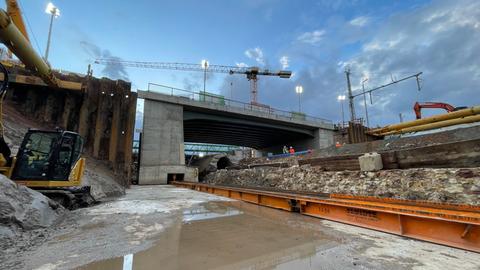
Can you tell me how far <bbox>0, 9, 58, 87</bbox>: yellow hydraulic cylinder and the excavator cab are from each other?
3.45 metres

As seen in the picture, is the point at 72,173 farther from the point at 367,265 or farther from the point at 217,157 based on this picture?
the point at 217,157

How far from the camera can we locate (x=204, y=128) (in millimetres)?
28328

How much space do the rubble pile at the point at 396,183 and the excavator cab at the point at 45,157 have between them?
984 centimetres

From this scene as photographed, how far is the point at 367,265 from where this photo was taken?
2.90 metres

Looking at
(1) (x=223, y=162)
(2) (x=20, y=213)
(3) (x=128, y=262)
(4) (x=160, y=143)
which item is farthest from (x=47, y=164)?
(1) (x=223, y=162)

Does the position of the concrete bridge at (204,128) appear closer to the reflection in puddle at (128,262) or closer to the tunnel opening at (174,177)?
the tunnel opening at (174,177)

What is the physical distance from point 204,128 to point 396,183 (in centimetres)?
2335

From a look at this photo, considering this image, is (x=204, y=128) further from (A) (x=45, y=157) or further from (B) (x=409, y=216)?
(B) (x=409, y=216)

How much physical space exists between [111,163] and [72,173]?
30.9ft

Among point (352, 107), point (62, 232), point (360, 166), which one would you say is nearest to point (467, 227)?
point (360, 166)

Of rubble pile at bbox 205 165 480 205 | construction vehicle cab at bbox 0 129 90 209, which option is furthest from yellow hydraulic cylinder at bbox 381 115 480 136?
construction vehicle cab at bbox 0 129 90 209

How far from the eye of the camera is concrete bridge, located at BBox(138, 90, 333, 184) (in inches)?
749

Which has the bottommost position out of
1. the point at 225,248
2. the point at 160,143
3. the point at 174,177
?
the point at 225,248

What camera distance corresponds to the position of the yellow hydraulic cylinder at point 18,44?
6.74 m
